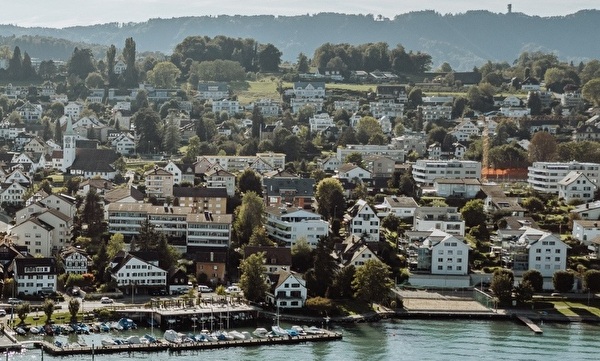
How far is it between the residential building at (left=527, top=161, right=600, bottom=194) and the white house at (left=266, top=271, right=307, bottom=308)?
484 inches

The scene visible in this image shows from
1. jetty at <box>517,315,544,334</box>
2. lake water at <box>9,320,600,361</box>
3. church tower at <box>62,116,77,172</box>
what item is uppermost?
church tower at <box>62,116,77,172</box>

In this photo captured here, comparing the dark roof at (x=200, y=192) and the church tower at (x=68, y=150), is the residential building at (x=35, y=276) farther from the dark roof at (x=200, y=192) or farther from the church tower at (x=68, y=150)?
the church tower at (x=68, y=150)

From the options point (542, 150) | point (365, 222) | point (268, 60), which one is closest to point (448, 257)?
point (365, 222)

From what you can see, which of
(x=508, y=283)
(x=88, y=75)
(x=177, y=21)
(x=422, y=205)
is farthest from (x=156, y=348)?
(x=177, y=21)

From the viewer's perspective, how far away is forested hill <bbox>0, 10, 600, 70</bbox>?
450ft

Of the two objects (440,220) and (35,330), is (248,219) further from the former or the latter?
(35,330)

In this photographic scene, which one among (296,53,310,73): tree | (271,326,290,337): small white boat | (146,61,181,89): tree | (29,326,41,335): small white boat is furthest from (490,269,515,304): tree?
(296,53,310,73): tree

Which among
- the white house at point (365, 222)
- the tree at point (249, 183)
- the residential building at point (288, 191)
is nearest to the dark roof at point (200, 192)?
the residential building at point (288, 191)

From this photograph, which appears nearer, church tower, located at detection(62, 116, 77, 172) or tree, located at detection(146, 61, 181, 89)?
church tower, located at detection(62, 116, 77, 172)

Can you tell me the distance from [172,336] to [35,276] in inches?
142

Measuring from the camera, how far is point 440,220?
2664cm

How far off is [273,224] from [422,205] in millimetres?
4784

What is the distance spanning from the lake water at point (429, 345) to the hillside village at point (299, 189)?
1.79 m

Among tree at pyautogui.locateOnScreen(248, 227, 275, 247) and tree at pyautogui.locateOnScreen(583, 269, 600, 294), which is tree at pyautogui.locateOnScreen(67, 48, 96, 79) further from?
tree at pyautogui.locateOnScreen(583, 269, 600, 294)
